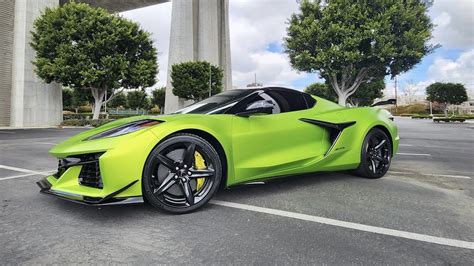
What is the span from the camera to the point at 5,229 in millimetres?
2393

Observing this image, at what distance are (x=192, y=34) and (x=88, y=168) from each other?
33.7 meters

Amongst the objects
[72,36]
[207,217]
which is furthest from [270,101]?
A: [72,36]

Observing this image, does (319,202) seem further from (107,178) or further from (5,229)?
(5,229)

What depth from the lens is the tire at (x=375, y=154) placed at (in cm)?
417

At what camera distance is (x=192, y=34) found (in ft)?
112

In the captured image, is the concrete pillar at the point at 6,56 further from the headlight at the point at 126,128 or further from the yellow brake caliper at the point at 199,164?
the yellow brake caliper at the point at 199,164

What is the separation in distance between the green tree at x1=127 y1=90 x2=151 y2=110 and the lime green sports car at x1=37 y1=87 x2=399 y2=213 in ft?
172

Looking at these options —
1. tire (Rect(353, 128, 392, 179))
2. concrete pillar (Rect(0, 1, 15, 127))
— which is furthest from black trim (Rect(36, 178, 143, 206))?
concrete pillar (Rect(0, 1, 15, 127))

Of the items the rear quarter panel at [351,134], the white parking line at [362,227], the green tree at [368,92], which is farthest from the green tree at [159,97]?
the white parking line at [362,227]

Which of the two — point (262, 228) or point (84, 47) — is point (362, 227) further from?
point (84, 47)

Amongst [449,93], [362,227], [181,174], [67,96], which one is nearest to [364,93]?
[449,93]

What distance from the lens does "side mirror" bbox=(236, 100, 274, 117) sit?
3.05 metres

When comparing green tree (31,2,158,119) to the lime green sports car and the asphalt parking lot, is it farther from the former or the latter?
the lime green sports car

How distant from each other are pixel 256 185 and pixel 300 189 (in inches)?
21.1
